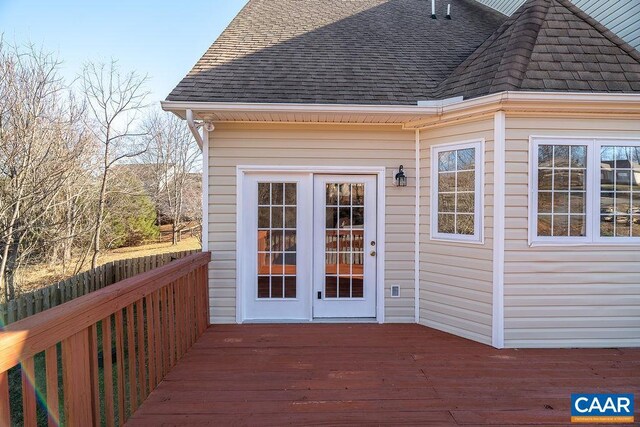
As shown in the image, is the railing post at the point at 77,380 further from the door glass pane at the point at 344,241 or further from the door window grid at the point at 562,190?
the door window grid at the point at 562,190

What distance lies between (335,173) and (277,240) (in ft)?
3.66

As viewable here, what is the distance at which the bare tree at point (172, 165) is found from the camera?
16594 mm

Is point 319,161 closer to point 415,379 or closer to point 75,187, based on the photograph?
point 415,379

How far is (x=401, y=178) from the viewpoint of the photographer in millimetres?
4418

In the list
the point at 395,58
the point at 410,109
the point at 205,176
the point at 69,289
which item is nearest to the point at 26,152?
the point at 69,289

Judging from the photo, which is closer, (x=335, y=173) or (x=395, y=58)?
(x=335, y=173)

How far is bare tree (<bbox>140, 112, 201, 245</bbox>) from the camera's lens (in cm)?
1659

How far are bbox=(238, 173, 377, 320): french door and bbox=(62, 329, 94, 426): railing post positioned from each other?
98.9 inches

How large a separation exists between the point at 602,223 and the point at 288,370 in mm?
3525

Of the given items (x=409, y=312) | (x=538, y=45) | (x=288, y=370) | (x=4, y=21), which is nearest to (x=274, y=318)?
(x=288, y=370)

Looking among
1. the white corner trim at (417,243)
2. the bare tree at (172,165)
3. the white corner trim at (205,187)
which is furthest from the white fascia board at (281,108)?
the bare tree at (172,165)

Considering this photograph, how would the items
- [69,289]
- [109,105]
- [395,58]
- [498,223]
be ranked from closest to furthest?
[498,223], [395,58], [69,289], [109,105]

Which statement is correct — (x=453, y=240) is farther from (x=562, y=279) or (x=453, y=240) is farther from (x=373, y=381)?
(x=373, y=381)

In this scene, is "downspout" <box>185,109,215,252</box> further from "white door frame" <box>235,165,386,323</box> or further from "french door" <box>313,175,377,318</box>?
"french door" <box>313,175,377,318</box>
